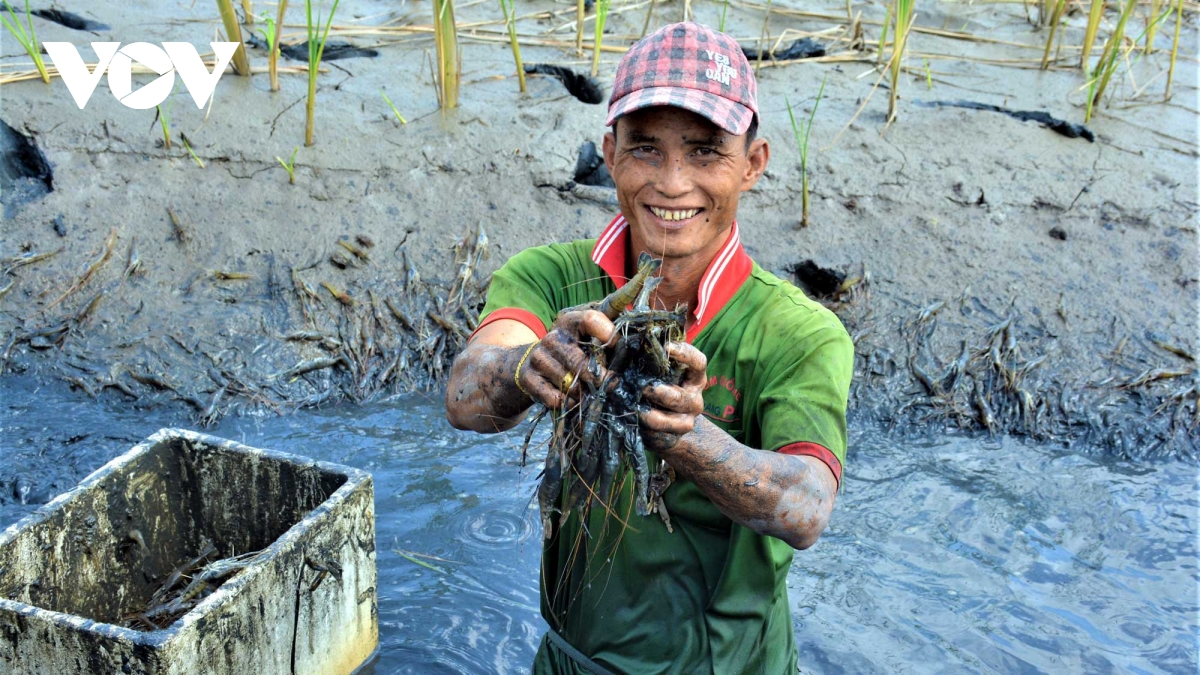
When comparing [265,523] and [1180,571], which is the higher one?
[265,523]

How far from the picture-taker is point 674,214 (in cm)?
219

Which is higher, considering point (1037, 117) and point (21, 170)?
point (1037, 117)

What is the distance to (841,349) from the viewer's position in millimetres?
2129

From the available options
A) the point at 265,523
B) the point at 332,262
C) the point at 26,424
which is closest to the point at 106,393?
the point at 26,424

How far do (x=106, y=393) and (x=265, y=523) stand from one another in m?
Result: 1.93

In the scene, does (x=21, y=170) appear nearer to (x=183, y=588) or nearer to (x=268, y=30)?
(x=268, y=30)

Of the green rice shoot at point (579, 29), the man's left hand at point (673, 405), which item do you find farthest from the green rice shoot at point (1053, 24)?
the man's left hand at point (673, 405)

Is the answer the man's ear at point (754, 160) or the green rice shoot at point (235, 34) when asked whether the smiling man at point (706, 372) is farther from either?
the green rice shoot at point (235, 34)

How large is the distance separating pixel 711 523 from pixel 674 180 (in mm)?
699

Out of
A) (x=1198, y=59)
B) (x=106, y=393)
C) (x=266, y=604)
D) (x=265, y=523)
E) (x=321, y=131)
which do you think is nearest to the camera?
(x=266, y=604)

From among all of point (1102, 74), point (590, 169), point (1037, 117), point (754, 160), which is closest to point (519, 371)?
point (754, 160)

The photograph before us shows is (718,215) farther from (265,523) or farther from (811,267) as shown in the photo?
(811,267)

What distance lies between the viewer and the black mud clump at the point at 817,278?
5414 millimetres

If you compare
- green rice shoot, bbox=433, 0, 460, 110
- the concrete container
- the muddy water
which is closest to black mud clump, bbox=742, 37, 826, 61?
green rice shoot, bbox=433, 0, 460, 110
